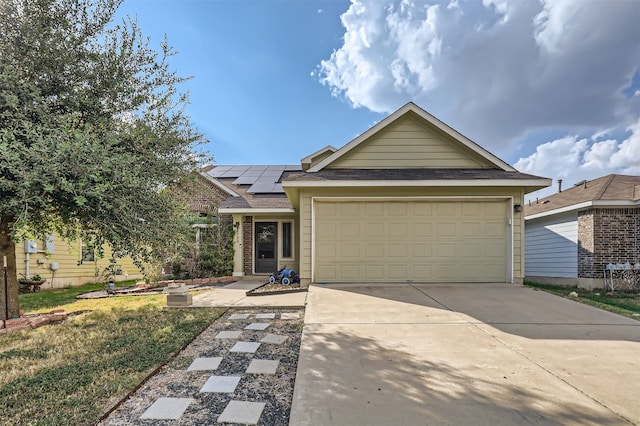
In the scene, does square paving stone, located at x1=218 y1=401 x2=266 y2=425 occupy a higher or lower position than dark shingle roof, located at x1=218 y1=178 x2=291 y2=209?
lower

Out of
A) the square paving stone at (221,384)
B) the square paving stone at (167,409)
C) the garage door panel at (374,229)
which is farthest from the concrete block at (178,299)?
the garage door panel at (374,229)

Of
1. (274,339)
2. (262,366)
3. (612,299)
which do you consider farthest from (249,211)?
(612,299)

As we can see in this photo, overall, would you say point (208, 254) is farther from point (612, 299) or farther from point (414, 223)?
point (612, 299)

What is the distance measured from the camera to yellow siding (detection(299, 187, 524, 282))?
7.82 m

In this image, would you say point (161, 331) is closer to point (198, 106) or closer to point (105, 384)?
point (105, 384)

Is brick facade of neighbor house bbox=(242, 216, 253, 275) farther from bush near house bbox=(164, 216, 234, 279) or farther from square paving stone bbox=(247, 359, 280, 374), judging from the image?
square paving stone bbox=(247, 359, 280, 374)

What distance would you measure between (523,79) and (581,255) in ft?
21.1

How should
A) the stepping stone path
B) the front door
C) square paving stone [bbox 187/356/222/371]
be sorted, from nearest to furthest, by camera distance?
the stepping stone path, square paving stone [bbox 187/356/222/371], the front door

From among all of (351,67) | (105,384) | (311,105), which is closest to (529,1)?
(351,67)

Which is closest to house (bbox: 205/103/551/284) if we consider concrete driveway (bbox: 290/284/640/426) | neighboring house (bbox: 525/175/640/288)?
concrete driveway (bbox: 290/284/640/426)

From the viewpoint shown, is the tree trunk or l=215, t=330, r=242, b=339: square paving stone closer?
l=215, t=330, r=242, b=339: square paving stone

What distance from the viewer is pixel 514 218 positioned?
7852 mm

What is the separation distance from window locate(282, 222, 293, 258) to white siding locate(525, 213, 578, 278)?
10.2 meters

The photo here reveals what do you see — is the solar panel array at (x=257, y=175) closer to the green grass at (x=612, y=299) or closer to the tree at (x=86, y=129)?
the tree at (x=86, y=129)
